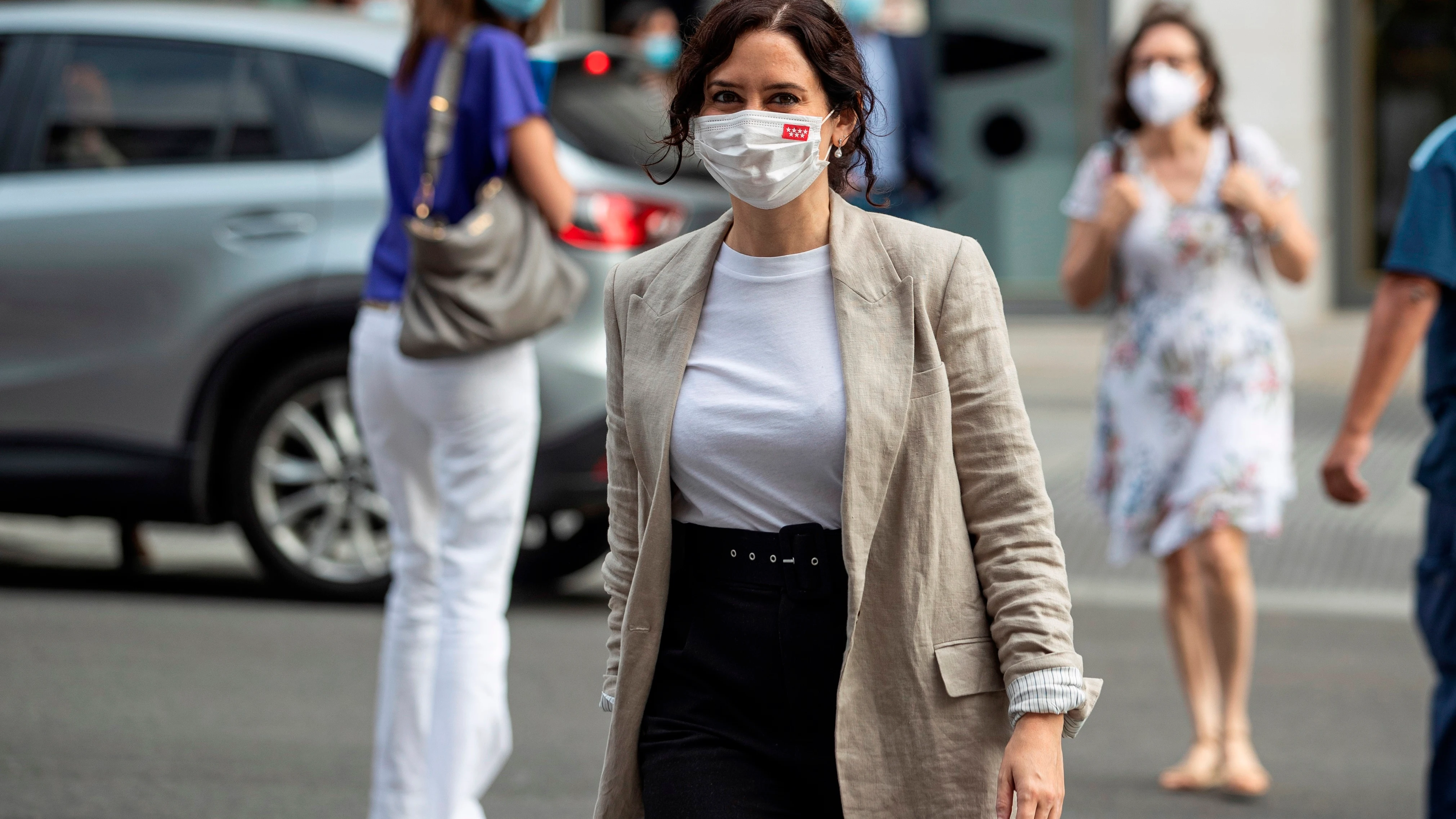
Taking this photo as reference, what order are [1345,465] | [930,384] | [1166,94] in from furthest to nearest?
[1166,94] < [1345,465] < [930,384]

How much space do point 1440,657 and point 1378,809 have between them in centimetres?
112

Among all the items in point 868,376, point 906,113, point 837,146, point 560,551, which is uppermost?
point 837,146

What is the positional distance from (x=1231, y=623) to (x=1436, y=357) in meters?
1.31

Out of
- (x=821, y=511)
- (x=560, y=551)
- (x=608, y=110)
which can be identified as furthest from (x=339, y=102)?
(x=821, y=511)

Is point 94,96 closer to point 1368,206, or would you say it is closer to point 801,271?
point 801,271

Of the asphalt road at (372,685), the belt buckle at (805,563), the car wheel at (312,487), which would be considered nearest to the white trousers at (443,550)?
the asphalt road at (372,685)

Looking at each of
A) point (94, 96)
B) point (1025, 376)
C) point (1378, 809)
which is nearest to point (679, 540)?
point (1378, 809)

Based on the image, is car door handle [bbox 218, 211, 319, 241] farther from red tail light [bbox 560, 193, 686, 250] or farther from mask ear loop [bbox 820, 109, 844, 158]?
mask ear loop [bbox 820, 109, 844, 158]

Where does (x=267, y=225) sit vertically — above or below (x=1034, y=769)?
above

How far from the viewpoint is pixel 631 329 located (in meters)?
2.74

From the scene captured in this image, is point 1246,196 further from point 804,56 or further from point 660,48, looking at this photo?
point 660,48

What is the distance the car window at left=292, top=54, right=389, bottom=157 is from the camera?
6.70m

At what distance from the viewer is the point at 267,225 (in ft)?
21.6

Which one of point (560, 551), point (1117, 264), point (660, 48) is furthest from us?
point (660, 48)
